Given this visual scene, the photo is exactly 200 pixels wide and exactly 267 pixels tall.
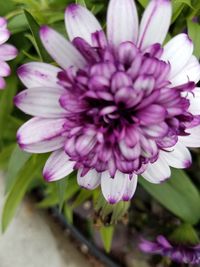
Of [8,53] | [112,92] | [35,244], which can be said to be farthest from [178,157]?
[35,244]

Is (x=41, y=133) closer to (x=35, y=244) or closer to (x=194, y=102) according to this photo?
(x=194, y=102)

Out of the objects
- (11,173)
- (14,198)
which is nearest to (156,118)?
(11,173)

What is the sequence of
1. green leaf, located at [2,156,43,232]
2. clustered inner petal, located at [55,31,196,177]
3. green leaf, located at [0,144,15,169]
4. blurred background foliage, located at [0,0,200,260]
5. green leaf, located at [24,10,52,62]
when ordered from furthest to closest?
green leaf, located at [0,144,15,169], green leaf, located at [2,156,43,232], blurred background foliage, located at [0,0,200,260], green leaf, located at [24,10,52,62], clustered inner petal, located at [55,31,196,177]

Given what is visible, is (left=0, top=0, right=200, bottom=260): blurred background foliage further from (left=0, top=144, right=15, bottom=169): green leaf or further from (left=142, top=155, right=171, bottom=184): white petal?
(left=142, top=155, right=171, bottom=184): white petal

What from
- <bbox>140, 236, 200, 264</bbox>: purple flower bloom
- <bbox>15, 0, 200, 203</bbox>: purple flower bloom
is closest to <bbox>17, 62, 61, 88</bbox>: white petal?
<bbox>15, 0, 200, 203</bbox>: purple flower bloom

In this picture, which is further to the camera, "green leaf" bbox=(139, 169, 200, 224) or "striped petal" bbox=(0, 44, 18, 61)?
"green leaf" bbox=(139, 169, 200, 224)

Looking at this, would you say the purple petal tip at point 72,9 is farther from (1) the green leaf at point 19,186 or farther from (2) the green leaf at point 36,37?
(1) the green leaf at point 19,186

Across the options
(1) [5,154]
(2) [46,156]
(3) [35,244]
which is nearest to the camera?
(2) [46,156]

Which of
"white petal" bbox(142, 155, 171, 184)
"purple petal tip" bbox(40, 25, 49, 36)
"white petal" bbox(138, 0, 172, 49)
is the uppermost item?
"white petal" bbox(138, 0, 172, 49)
